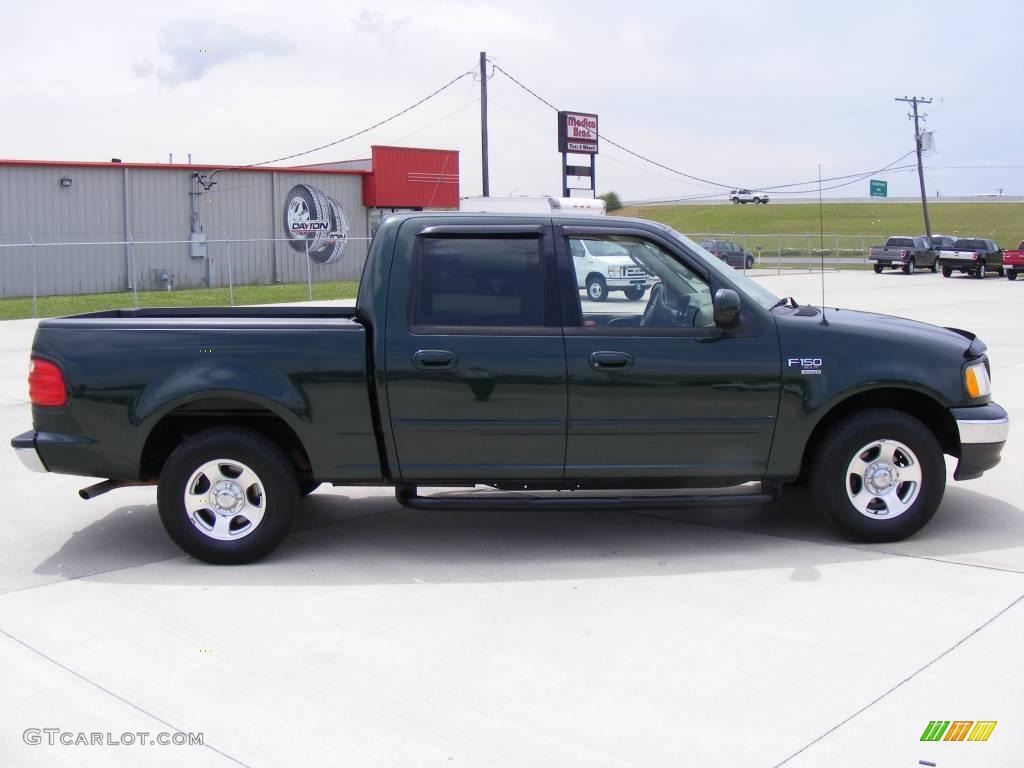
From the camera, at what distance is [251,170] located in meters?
41.8

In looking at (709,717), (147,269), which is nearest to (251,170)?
(147,269)

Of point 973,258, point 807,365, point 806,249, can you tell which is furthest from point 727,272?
point 806,249

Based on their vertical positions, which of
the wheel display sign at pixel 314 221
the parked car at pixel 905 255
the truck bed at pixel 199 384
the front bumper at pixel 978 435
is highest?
the wheel display sign at pixel 314 221

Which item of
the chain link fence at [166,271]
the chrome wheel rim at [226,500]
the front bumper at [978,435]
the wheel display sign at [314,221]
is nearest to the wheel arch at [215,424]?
the chrome wheel rim at [226,500]

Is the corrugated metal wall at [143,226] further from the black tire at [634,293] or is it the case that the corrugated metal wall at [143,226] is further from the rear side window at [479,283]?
the black tire at [634,293]

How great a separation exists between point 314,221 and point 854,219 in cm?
7960

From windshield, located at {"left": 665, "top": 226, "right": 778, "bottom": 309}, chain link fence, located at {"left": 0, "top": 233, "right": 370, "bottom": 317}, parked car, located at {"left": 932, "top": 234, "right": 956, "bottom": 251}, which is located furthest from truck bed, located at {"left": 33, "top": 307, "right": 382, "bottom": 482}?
parked car, located at {"left": 932, "top": 234, "right": 956, "bottom": 251}

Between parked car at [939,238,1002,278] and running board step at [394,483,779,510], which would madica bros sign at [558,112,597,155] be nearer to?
parked car at [939,238,1002,278]

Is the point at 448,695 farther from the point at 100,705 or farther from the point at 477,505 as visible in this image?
the point at 477,505

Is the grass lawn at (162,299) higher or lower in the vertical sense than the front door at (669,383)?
higher

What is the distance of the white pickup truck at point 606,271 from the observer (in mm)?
6094

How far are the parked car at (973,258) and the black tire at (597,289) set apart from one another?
4001 cm

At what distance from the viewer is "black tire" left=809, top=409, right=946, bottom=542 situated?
6.09m

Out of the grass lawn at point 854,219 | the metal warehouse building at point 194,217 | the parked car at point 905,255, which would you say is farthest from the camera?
the grass lawn at point 854,219
